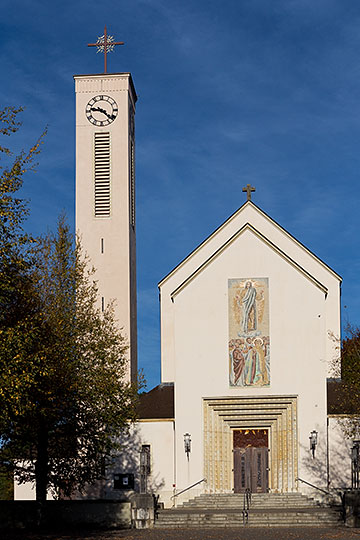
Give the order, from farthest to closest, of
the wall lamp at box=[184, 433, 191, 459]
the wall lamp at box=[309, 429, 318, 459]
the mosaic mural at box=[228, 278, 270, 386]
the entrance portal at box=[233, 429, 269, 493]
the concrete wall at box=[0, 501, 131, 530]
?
the mosaic mural at box=[228, 278, 270, 386] < the entrance portal at box=[233, 429, 269, 493] < the wall lamp at box=[184, 433, 191, 459] < the wall lamp at box=[309, 429, 318, 459] < the concrete wall at box=[0, 501, 131, 530]

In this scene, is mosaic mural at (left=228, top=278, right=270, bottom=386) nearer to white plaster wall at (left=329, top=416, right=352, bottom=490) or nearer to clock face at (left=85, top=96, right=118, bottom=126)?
white plaster wall at (left=329, top=416, right=352, bottom=490)

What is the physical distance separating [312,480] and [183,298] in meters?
10.1

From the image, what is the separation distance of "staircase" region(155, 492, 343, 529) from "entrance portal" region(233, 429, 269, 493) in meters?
1.54

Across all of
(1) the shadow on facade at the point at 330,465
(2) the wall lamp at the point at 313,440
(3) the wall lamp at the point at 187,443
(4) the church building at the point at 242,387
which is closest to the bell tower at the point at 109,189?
(4) the church building at the point at 242,387

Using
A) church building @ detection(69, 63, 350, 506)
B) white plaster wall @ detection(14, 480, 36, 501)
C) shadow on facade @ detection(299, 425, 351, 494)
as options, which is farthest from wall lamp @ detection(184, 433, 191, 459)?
white plaster wall @ detection(14, 480, 36, 501)

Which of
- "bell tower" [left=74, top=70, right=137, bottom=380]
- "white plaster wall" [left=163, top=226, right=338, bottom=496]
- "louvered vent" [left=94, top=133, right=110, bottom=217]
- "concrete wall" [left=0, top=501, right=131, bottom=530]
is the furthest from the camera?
"louvered vent" [left=94, top=133, right=110, bottom=217]

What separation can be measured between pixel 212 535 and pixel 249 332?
1339 centimetres

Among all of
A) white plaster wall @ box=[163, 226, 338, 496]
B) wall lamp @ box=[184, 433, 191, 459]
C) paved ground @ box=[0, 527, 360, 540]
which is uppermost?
white plaster wall @ box=[163, 226, 338, 496]

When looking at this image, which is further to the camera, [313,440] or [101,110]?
[101,110]

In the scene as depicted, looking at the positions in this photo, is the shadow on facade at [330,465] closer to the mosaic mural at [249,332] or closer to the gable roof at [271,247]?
the mosaic mural at [249,332]

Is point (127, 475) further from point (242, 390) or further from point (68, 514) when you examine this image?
point (68, 514)

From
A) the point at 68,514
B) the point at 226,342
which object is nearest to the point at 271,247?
the point at 226,342

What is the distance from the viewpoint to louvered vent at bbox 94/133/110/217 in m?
49.5

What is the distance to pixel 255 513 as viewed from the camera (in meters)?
35.6
